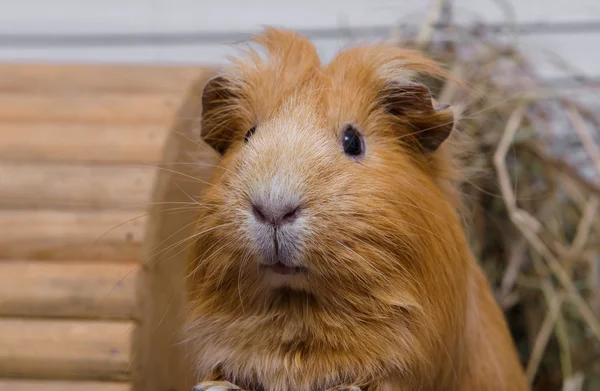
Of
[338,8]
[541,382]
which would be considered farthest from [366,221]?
[338,8]

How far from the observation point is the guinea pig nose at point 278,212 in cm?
117

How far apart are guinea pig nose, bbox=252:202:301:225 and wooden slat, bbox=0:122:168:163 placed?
2.08ft

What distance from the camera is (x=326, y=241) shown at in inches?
47.4

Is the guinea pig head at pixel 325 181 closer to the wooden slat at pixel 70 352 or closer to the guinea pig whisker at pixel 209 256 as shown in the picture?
the guinea pig whisker at pixel 209 256

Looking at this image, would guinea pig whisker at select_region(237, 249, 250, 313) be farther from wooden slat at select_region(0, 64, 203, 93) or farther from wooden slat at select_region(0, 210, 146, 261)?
wooden slat at select_region(0, 64, 203, 93)

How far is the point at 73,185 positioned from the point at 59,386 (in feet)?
1.50

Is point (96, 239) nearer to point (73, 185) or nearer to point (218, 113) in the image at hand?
point (73, 185)

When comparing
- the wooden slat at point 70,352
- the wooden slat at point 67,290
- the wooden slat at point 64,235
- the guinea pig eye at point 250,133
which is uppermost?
the guinea pig eye at point 250,133

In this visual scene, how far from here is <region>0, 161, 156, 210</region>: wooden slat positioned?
1.72 metres

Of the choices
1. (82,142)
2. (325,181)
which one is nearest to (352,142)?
(325,181)

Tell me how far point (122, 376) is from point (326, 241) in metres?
0.65

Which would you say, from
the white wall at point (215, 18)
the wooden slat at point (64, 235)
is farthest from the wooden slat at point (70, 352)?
the white wall at point (215, 18)

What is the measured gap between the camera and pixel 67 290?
5.43 feet

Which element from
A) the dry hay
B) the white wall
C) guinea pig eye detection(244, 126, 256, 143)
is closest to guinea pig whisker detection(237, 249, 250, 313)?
guinea pig eye detection(244, 126, 256, 143)
